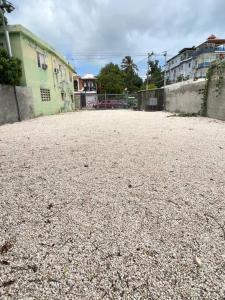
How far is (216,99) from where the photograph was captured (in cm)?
894

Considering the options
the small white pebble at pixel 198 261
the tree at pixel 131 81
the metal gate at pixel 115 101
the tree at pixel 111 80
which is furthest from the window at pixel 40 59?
the tree at pixel 131 81

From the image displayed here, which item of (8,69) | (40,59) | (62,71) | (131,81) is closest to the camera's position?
(8,69)

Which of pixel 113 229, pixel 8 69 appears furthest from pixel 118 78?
pixel 113 229

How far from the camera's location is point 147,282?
1228 millimetres

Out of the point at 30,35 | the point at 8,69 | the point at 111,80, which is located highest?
the point at 30,35

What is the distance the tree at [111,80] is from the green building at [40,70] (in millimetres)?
18832

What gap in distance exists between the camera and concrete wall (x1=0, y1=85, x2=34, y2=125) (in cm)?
887

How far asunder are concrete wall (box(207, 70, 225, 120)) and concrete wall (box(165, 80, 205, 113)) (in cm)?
96

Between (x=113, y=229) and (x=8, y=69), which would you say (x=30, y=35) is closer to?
(x=8, y=69)

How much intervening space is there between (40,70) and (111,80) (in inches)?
994

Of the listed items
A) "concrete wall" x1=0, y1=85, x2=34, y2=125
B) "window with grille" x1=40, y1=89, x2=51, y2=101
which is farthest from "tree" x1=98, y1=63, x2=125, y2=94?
"concrete wall" x1=0, y1=85, x2=34, y2=125

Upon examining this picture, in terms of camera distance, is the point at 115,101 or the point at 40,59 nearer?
the point at 40,59

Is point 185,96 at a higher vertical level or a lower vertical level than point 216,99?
higher

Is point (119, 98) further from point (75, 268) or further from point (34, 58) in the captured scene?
point (75, 268)
